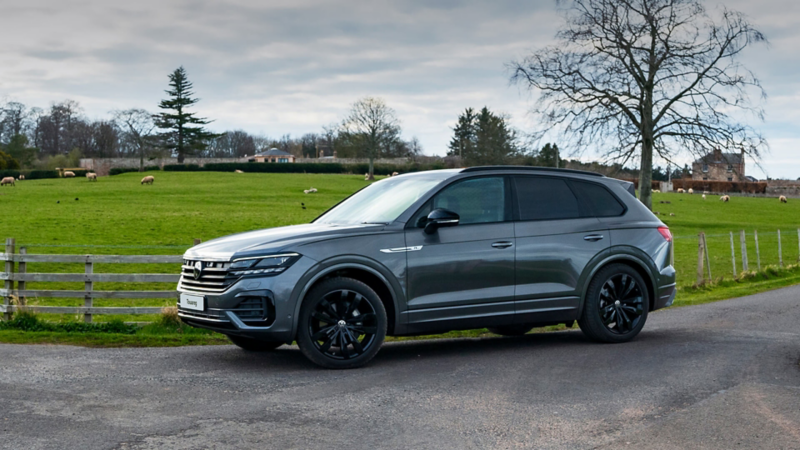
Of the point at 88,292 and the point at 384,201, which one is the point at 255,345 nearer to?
the point at 384,201

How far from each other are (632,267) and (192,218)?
33.4 metres

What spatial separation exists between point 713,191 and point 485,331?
339 feet

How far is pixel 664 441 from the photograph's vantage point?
5359mm

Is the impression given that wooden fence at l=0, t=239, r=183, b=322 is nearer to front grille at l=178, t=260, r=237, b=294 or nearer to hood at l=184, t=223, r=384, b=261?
front grille at l=178, t=260, r=237, b=294

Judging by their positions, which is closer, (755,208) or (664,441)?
(664,441)

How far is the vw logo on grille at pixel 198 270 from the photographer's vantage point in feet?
25.8

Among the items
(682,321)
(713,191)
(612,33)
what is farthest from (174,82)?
(682,321)

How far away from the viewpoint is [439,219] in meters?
8.02

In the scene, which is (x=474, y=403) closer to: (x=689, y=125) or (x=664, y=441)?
(x=664, y=441)

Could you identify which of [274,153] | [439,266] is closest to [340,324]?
[439,266]

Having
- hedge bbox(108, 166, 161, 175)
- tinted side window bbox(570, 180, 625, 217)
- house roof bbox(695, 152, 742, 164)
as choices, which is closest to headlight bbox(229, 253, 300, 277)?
tinted side window bbox(570, 180, 625, 217)

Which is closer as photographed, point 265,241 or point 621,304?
point 265,241

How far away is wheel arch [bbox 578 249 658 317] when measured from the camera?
913cm

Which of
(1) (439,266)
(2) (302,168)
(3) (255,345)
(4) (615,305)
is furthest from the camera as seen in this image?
(2) (302,168)
